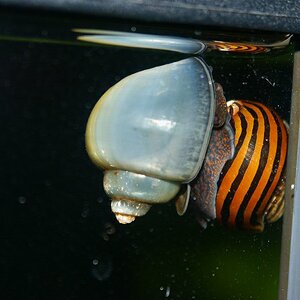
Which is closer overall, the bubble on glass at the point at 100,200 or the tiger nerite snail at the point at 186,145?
the tiger nerite snail at the point at 186,145

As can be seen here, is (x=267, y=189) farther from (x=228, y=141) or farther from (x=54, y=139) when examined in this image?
(x=54, y=139)

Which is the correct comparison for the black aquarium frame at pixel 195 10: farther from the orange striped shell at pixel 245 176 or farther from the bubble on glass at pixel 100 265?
the bubble on glass at pixel 100 265

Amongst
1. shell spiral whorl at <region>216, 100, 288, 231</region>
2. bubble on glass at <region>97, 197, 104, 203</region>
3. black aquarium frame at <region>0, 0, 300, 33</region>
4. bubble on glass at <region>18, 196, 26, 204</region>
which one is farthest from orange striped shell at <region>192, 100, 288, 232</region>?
bubble on glass at <region>18, 196, 26, 204</region>

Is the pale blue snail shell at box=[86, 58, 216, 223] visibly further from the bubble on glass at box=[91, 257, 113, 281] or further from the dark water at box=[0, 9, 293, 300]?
the bubble on glass at box=[91, 257, 113, 281]

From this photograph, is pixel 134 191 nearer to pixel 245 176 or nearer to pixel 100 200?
pixel 245 176

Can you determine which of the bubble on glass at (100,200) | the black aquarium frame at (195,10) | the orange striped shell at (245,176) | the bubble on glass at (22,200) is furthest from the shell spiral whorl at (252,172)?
the bubble on glass at (22,200)
